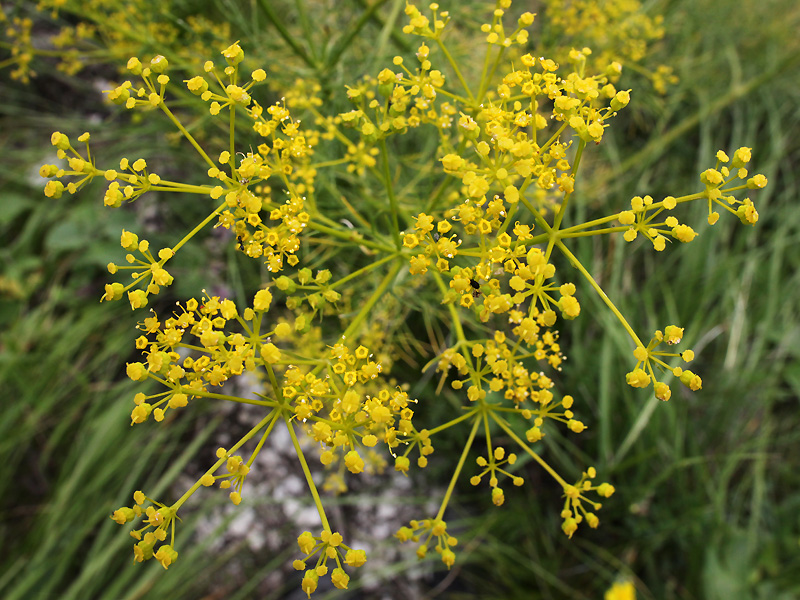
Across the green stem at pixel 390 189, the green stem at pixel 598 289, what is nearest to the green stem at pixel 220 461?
the green stem at pixel 390 189

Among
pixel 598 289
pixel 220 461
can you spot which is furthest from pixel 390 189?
pixel 220 461

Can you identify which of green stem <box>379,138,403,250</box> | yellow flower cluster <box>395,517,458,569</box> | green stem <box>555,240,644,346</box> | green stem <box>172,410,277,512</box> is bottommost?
yellow flower cluster <box>395,517,458,569</box>

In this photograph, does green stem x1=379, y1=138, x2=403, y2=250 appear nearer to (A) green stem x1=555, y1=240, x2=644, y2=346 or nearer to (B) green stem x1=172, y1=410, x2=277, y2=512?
(A) green stem x1=555, y1=240, x2=644, y2=346

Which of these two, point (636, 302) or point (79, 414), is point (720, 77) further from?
point (79, 414)

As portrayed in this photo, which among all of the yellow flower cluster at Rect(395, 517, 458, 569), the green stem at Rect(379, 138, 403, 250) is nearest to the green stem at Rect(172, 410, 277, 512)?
the yellow flower cluster at Rect(395, 517, 458, 569)

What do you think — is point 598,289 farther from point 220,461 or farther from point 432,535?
point 220,461

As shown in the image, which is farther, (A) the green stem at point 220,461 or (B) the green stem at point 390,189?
(B) the green stem at point 390,189

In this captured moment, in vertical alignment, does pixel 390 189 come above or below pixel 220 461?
above

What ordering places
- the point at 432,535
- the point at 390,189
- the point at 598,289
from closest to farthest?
the point at 598,289 < the point at 432,535 < the point at 390,189

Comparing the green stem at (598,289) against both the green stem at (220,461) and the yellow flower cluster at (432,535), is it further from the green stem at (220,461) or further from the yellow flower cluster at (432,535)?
the green stem at (220,461)

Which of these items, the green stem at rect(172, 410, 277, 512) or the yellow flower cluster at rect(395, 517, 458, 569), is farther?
the yellow flower cluster at rect(395, 517, 458, 569)

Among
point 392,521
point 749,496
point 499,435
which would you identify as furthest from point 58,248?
point 749,496

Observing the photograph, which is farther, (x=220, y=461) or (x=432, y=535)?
(x=432, y=535)
